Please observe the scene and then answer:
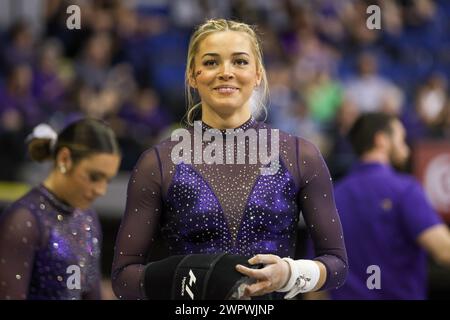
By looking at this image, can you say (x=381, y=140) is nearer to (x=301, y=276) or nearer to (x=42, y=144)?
(x=42, y=144)

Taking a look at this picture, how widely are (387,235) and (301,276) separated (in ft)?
6.54

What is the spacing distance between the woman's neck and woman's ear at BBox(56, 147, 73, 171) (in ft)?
2.98

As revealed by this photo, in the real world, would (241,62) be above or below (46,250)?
above

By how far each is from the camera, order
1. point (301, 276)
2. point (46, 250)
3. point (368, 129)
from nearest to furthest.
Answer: point (301, 276) < point (46, 250) < point (368, 129)

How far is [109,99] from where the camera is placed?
714cm

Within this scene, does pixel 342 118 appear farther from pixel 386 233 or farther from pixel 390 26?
pixel 386 233

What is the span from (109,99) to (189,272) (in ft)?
17.1

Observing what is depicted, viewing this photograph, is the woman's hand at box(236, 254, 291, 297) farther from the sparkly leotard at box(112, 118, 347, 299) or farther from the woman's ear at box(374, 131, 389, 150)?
the woman's ear at box(374, 131, 389, 150)

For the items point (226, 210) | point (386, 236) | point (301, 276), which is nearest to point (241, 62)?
point (226, 210)

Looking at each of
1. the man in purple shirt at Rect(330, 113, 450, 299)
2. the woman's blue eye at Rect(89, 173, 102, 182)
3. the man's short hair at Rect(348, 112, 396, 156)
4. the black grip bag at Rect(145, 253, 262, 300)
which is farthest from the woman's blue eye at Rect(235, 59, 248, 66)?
the man's short hair at Rect(348, 112, 396, 156)

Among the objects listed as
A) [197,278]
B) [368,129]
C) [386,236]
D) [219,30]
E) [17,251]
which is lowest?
[197,278]

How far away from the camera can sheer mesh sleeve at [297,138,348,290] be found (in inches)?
88.1

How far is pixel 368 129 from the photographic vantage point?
13.9 ft

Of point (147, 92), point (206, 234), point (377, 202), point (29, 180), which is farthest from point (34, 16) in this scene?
point (206, 234)
